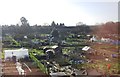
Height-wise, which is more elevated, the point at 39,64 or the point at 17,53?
the point at 17,53

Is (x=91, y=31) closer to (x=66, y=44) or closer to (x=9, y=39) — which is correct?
(x=66, y=44)

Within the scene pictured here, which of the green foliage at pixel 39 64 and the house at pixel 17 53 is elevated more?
the house at pixel 17 53

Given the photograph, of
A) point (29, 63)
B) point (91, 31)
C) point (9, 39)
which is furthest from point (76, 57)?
point (9, 39)

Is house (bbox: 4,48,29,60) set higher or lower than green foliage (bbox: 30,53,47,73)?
higher

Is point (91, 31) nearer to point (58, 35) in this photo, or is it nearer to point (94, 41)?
point (94, 41)

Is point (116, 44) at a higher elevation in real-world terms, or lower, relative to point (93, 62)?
higher

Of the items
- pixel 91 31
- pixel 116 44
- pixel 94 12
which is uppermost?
pixel 94 12

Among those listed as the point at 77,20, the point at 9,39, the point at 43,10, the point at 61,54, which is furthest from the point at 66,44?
the point at 9,39

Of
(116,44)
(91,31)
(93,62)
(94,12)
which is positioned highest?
(94,12)

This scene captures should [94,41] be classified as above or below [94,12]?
below
